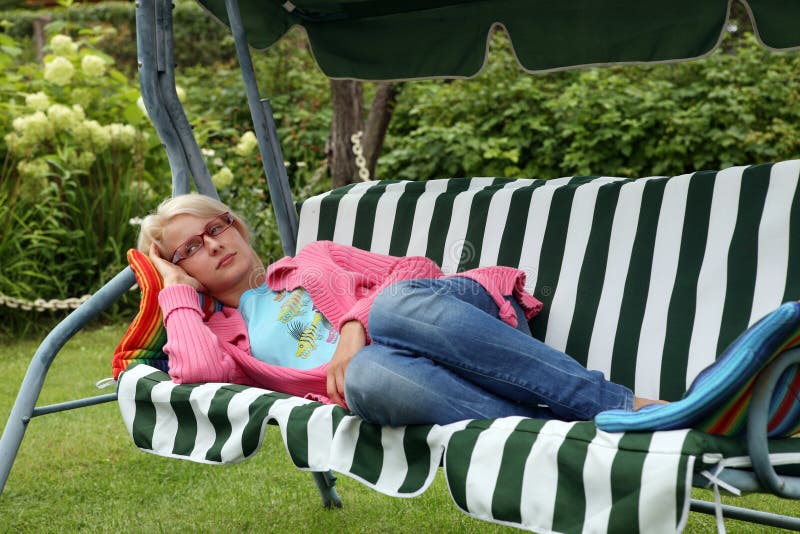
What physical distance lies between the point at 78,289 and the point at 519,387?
14.4 feet

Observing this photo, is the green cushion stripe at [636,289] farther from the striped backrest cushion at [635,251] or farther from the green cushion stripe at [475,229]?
the green cushion stripe at [475,229]

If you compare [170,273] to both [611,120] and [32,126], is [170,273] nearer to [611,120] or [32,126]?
[32,126]

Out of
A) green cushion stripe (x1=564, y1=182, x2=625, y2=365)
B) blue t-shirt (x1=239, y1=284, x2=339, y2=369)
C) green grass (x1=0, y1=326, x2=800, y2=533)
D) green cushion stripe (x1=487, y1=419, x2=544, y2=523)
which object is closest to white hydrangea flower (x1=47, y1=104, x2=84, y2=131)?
green grass (x1=0, y1=326, x2=800, y2=533)

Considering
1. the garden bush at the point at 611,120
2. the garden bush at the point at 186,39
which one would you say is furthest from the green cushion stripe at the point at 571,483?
the garden bush at the point at 186,39

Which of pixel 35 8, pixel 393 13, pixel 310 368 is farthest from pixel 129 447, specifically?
pixel 35 8

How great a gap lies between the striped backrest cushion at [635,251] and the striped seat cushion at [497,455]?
0.82m

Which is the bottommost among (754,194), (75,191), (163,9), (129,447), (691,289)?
(129,447)

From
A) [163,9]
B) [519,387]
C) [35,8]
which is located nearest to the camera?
[519,387]

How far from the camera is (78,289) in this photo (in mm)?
5637

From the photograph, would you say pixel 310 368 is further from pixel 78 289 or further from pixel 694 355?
pixel 78 289

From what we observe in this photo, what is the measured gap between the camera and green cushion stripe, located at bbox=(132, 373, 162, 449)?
228cm

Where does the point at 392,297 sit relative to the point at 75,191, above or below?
above

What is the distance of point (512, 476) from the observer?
1.64 meters

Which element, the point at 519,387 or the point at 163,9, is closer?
the point at 519,387
